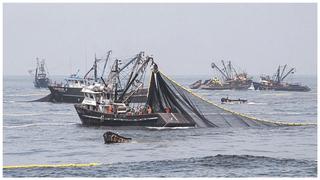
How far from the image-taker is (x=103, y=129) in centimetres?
6356

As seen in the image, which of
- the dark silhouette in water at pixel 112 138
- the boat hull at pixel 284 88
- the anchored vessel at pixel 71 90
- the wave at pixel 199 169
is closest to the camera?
the wave at pixel 199 169

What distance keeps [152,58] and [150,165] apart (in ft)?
99.0

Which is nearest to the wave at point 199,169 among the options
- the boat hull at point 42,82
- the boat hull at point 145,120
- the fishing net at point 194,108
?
the fishing net at point 194,108

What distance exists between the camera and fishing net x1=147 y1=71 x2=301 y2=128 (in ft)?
207

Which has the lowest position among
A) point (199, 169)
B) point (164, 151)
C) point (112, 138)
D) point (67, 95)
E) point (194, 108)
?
point (164, 151)

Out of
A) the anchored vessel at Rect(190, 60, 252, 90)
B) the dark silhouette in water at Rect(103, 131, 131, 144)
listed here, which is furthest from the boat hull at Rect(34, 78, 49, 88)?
the dark silhouette in water at Rect(103, 131, 131, 144)

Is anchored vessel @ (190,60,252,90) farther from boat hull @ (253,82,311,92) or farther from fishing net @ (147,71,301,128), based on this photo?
fishing net @ (147,71,301,128)

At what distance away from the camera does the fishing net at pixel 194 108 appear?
6303 centimetres

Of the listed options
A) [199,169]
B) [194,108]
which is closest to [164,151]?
[199,169]

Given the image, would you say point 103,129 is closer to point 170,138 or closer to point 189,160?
point 170,138

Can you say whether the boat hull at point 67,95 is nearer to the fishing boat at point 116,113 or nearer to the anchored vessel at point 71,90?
the anchored vessel at point 71,90

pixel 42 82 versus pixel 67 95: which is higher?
pixel 42 82

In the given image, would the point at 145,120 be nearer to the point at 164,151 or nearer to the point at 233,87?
the point at 164,151

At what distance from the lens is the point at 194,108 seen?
6297cm
